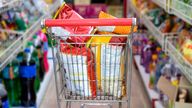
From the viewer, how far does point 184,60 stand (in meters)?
1.86

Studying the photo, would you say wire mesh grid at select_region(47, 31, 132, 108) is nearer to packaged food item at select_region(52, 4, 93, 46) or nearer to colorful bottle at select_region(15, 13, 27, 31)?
packaged food item at select_region(52, 4, 93, 46)

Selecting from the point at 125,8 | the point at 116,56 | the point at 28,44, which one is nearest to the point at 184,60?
the point at 116,56

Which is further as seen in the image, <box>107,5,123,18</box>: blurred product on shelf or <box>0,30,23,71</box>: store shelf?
<box>107,5,123,18</box>: blurred product on shelf

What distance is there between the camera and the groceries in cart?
51.9 inches

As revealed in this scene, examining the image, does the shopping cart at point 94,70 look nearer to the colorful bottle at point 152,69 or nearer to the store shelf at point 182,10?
the store shelf at point 182,10

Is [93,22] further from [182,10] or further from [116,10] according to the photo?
[116,10]

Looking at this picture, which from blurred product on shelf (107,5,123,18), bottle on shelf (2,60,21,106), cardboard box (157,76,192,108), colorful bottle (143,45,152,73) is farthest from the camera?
blurred product on shelf (107,5,123,18)

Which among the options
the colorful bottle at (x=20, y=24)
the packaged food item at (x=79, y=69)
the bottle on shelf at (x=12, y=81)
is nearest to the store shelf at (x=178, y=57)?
the packaged food item at (x=79, y=69)

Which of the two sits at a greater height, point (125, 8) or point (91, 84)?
point (91, 84)

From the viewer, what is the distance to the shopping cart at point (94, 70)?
1.32 m

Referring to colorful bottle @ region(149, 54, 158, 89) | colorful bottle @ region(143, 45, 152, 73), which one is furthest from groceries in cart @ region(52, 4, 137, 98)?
colorful bottle @ region(143, 45, 152, 73)

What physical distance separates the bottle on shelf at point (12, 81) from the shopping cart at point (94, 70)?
1034 mm

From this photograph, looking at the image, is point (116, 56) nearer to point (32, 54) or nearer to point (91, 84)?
point (91, 84)

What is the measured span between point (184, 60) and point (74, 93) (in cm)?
77
